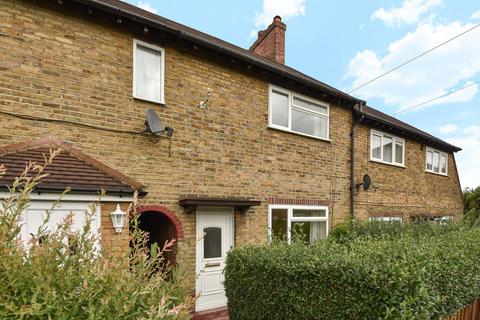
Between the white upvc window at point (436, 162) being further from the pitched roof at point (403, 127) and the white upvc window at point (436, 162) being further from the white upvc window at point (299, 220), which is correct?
the white upvc window at point (299, 220)

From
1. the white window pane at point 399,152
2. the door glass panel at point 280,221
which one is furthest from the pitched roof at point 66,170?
the white window pane at point 399,152

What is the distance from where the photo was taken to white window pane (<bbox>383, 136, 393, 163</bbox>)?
1233 centimetres

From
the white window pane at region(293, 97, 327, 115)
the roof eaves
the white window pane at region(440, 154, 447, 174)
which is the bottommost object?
the white window pane at region(440, 154, 447, 174)

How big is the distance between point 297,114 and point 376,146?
4.53 metres

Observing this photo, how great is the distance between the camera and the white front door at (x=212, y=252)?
6.97 meters

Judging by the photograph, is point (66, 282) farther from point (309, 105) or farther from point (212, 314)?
point (309, 105)

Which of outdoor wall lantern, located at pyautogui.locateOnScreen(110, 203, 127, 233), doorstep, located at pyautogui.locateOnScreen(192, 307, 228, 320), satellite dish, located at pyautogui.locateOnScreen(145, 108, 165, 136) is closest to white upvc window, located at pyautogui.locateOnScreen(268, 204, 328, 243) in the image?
doorstep, located at pyautogui.locateOnScreen(192, 307, 228, 320)

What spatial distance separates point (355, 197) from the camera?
1052 cm

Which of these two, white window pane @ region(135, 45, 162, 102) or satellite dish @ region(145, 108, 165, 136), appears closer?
satellite dish @ region(145, 108, 165, 136)

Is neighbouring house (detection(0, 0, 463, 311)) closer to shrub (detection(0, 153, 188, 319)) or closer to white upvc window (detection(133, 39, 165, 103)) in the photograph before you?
white upvc window (detection(133, 39, 165, 103))

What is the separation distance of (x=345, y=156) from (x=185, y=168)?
592 centimetres

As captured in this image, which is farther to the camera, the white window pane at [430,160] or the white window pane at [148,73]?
the white window pane at [430,160]

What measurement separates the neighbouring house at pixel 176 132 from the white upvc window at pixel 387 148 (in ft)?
2.88

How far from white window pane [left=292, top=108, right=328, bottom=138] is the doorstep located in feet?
17.0
